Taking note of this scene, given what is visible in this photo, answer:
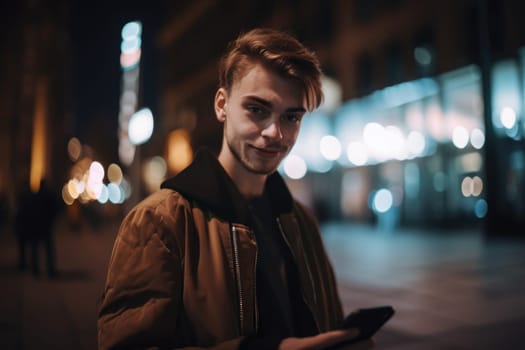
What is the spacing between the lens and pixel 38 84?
70.2ft

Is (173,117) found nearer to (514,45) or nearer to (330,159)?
(330,159)

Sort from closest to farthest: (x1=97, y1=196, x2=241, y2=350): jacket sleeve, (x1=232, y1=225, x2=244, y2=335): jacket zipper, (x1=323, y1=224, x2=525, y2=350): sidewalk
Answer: (x1=97, y1=196, x2=241, y2=350): jacket sleeve, (x1=232, y1=225, x2=244, y2=335): jacket zipper, (x1=323, y1=224, x2=525, y2=350): sidewalk

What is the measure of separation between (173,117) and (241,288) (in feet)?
164

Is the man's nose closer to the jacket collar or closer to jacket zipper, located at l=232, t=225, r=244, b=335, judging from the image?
the jacket collar

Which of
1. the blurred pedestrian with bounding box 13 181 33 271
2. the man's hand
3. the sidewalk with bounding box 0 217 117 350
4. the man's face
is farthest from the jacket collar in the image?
→ the blurred pedestrian with bounding box 13 181 33 271

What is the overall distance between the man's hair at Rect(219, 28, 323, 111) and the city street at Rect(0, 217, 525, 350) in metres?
2.92

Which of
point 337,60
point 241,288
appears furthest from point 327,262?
point 337,60

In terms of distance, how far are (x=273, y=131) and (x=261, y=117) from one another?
77 mm

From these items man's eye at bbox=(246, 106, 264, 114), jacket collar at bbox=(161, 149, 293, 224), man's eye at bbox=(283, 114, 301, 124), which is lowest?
jacket collar at bbox=(161, 149, 293, 224)

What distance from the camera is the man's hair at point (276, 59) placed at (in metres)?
1.66

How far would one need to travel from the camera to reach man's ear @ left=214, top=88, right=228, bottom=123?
181cm

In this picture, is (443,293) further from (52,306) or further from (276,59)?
(276,59)

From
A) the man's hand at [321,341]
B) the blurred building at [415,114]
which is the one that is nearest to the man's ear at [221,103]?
the man's hand at [321,341]

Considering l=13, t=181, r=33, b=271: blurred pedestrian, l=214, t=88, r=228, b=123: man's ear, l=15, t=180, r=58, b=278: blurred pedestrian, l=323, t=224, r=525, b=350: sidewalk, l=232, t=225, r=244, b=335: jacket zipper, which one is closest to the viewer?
l=232, t=225, r=244, b=335: jacket zipper
